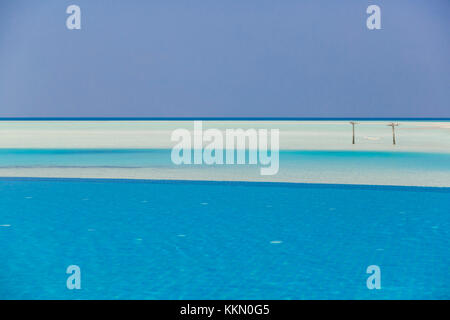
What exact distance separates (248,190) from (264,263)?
3.29 m

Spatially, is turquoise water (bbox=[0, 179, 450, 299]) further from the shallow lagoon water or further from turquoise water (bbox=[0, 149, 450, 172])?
Answer: turquoise water (bbox=[0, 149, 450, 172])


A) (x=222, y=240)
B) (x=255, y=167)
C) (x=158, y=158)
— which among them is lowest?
(x=222, y=240)

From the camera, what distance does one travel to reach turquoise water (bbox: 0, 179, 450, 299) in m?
3.90

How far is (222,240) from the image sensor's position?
519cm

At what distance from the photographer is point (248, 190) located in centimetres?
773

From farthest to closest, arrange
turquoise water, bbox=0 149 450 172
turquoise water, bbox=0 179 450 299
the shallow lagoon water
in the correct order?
turquoise water, bbox=0 149 450 172 < the shallow lagoon water < turquoise water, bbox=0 179 450 299

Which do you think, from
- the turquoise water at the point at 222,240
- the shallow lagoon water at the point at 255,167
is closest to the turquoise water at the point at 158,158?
the shallow lagoon water at the point at 255,167

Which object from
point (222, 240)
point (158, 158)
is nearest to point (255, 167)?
point (158, 158)

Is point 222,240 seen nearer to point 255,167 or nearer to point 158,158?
point 255,167

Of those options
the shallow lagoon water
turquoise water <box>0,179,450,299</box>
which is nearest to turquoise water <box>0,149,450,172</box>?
the shallow lagoon water
